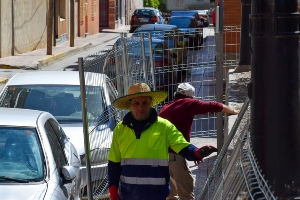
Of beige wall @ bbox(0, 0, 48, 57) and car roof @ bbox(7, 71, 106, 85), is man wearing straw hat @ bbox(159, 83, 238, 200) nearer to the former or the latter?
car roof @ bbox(7, 71, 106, 85)

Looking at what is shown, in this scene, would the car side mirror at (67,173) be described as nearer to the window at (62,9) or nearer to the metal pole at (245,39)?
→ the metal pole at (245,39)

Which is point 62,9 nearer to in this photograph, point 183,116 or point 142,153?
point 183,116

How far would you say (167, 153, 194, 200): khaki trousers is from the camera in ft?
25.1

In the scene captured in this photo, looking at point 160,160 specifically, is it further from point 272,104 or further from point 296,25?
point 296,25

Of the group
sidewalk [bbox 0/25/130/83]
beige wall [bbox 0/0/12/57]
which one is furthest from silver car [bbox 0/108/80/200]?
beige wall [bbox 0/0/12/57]

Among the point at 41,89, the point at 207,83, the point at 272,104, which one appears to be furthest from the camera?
the point at 207,83

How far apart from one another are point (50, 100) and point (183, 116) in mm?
2706

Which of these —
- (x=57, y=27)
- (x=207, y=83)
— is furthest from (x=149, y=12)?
(x=207, y=83)

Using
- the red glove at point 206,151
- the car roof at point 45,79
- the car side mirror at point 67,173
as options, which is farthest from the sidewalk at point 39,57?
the red glove at point 206,151

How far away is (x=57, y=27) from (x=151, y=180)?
3040 centimetres

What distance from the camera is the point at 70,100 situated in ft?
31.2

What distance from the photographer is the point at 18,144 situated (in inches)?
254

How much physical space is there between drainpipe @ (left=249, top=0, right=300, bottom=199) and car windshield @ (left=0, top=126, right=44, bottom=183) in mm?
2055

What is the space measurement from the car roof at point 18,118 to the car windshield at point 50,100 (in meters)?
2.14
